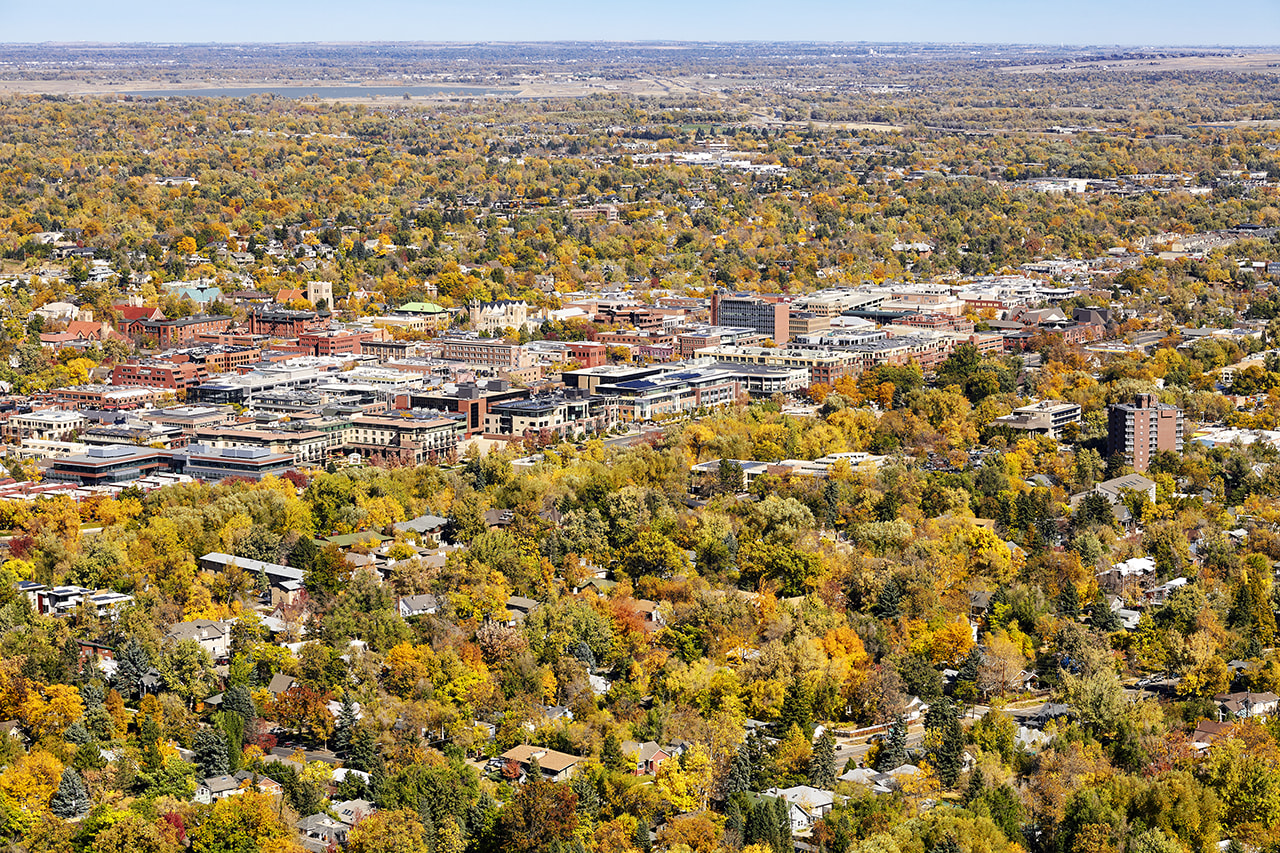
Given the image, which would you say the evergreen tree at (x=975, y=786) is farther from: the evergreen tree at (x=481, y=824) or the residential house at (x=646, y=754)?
the evergreen tree at (x=481, y=824)

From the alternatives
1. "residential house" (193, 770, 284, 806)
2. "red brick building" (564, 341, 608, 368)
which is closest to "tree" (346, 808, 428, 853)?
"residential house" (193, 770, 284, 806)

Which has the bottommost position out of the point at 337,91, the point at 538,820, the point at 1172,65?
the point at 337,91

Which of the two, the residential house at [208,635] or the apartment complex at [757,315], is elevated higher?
the residential house at [208,635]

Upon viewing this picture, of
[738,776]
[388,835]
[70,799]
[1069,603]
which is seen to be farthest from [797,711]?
[70,799]

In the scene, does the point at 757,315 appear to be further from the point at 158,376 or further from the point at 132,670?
the point at 132,670

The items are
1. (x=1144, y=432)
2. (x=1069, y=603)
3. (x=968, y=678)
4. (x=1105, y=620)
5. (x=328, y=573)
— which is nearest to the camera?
(x=968, y=678)

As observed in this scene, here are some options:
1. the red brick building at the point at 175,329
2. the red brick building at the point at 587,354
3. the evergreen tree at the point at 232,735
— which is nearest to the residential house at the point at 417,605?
the evergreen tree at the point at 232,735

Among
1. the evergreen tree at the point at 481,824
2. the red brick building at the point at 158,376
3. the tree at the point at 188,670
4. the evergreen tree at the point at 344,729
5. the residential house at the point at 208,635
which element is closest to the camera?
the evergreen tree at the point at 481,824

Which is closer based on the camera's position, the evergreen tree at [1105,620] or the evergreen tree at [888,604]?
the evergreen tree at [1105,620]
